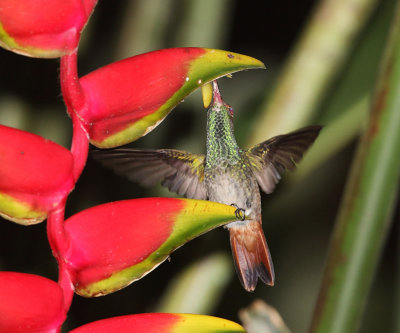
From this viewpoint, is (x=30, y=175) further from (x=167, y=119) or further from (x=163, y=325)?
(x=167, y=119)

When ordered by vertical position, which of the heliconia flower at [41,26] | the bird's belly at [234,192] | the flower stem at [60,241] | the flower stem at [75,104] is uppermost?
the heliconia flower at [41,26]

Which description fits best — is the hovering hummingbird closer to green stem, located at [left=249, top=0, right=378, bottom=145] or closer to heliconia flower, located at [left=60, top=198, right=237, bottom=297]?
green stem, located at [left=249, top=0, right=378, bottom=145]

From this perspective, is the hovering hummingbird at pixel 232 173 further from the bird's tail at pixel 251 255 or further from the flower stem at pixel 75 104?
the flower stem at pixel 75 104

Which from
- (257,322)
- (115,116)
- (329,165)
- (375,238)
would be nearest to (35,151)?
(115,116)

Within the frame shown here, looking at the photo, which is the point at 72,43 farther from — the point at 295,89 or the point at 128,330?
the point at 295,89

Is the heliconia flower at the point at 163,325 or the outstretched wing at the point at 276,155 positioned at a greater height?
the outstretched wing at the point at 276,155

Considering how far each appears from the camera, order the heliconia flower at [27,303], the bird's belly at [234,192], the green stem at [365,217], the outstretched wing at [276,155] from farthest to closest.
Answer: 1. the bird's belly at [234,192]
2. the outstretched wing at [276,155]
3. the green stem at [365,217]
4. the heliconia flower at [27,303]

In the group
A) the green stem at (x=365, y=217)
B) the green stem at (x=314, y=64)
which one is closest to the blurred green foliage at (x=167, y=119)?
the green stem at (x=314, y=64)
